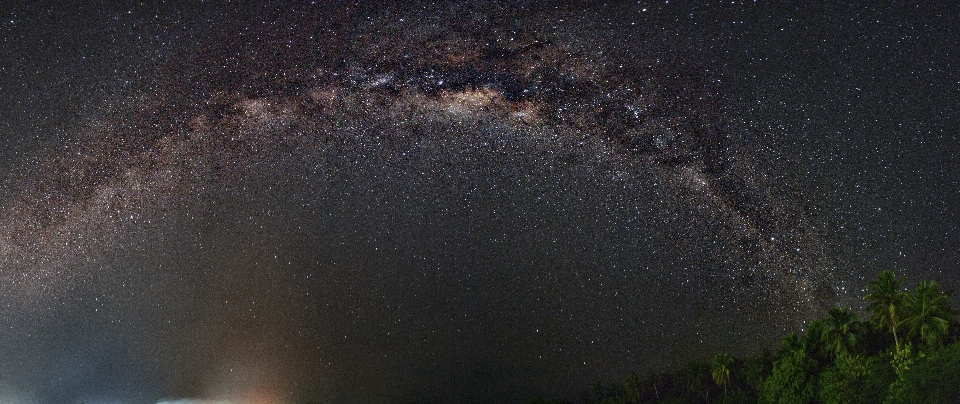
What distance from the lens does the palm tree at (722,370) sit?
38219 mm

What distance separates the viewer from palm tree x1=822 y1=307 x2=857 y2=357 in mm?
32344

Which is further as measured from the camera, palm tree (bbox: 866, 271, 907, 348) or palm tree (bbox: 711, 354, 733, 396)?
palm tree (bbox: 711, 354, 733, 396)

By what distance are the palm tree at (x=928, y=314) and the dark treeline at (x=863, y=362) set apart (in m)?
0.03

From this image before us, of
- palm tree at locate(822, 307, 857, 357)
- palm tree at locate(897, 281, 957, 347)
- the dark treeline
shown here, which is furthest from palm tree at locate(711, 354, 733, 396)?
palm tree at locate(897, 281, 957, 347)

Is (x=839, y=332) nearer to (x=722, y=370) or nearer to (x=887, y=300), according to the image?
(x=887, y=300)

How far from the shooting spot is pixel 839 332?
32844 mm

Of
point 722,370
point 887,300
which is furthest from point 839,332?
point 722,370

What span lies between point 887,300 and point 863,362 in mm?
4612

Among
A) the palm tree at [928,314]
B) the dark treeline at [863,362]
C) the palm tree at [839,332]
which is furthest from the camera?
the palm tree at [839,332]

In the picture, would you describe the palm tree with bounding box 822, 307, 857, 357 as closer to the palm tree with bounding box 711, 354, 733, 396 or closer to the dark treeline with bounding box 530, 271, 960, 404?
the dark treeline with bounding box 530, 271, 960, 404

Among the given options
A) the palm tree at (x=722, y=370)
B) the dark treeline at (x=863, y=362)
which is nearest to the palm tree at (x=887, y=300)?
the dark treeline at (x=863, y=362)

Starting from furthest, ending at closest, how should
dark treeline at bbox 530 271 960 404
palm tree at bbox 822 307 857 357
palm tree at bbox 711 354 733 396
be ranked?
palm tree at bbox 711 354 733 396, palm tree at bbox 822 307 857 357, dark treeline at bbox 530 271 960 404

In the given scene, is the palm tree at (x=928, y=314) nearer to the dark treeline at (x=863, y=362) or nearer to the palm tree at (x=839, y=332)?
the dark treeline at (x=863, y=362)

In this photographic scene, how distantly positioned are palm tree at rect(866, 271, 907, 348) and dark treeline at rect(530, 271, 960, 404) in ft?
0.13
